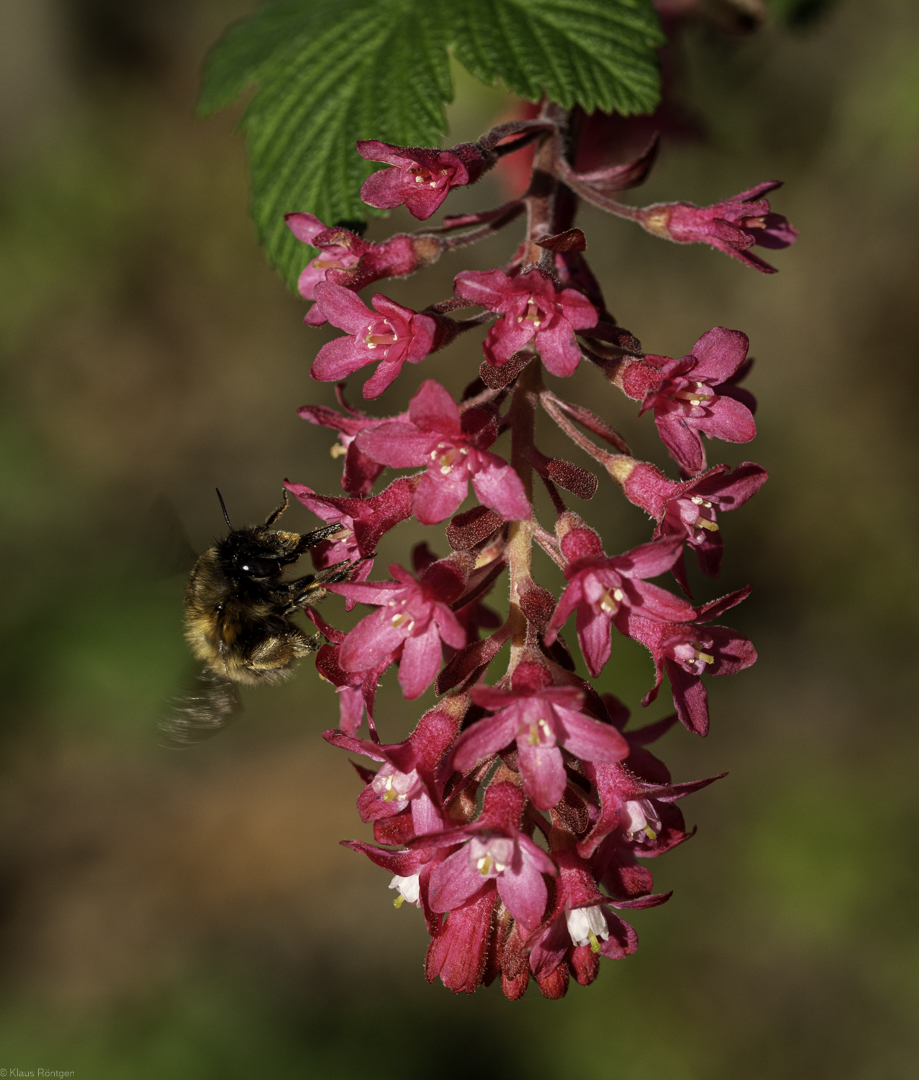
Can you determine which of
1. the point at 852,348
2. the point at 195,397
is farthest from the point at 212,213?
the point at 852,348

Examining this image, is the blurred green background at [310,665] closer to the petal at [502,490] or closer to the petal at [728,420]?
the petal at [728,420]

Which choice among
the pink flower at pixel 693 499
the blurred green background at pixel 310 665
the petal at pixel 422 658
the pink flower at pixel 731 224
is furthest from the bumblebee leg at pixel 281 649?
the blurred green background at pixel 310 665

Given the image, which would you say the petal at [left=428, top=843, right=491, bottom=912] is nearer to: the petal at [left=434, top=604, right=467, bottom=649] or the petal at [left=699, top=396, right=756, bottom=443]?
the petal at [left=434, top=604, right=467, bottom=649]

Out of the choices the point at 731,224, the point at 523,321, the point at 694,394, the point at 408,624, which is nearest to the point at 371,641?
the point at 408,624

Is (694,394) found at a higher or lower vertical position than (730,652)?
higher

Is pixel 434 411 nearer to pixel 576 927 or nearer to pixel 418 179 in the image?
pixel 418 179

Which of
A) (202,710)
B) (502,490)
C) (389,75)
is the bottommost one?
(202,710)

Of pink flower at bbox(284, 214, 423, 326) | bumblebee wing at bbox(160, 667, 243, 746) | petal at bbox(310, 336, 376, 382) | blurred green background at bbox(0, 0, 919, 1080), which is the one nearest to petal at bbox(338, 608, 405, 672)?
petal at bbox(310, 336, 376, 382)
